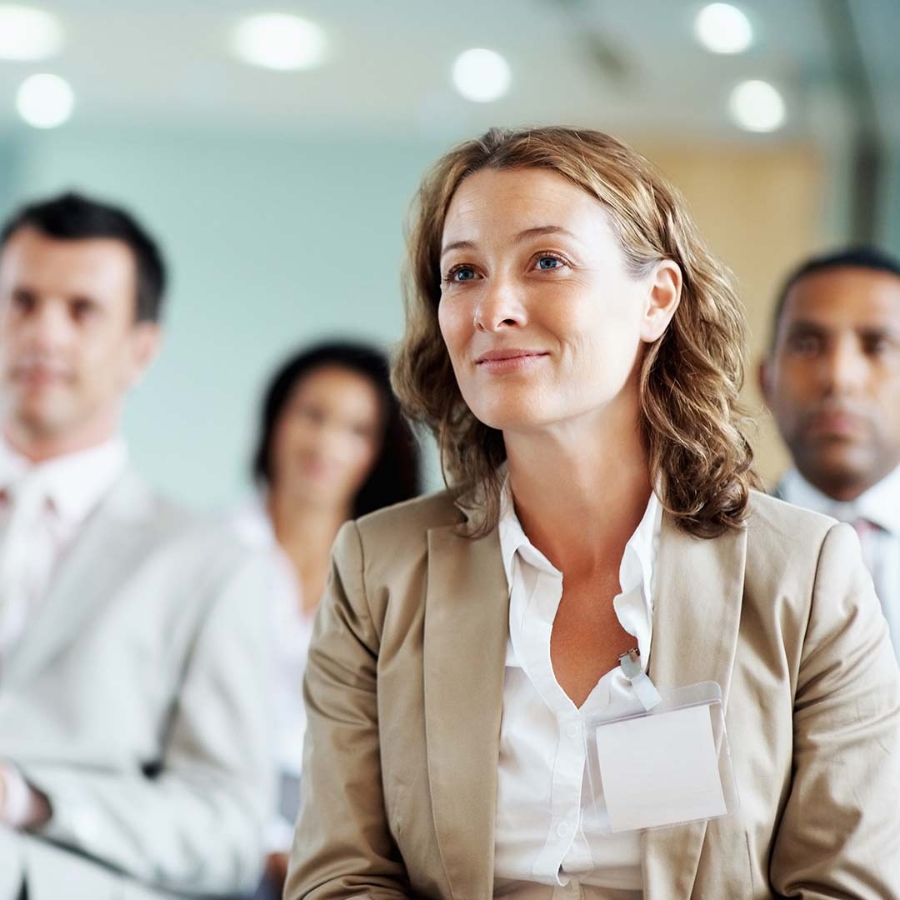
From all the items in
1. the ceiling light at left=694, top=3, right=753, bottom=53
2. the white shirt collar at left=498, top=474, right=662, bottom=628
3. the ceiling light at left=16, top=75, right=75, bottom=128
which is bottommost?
the white shirt collar at left=498, top=474, right=662, bottom=628

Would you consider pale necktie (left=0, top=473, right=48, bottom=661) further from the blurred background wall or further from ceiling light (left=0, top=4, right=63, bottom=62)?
ceiling light (left=0, top=4, right=63, bottom=62)

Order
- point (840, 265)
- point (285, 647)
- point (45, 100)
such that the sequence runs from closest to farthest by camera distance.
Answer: point (840, 265)
point (285, 647)
point (45, 100)

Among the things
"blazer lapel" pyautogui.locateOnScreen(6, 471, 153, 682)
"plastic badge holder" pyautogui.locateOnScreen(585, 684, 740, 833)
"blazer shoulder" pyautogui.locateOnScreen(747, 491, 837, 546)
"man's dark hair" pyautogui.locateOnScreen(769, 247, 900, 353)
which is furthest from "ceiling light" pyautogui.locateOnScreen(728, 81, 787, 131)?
"plastic badge holder" pyautogui.locateOnScreen(585, 684, 740, 833)

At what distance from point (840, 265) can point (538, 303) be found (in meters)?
0.99

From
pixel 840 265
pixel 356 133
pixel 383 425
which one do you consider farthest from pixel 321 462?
pixel 356 133

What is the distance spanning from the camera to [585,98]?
6883 mm

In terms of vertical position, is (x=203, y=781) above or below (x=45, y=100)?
below

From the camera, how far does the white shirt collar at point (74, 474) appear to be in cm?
273

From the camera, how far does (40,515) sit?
2.75 meters

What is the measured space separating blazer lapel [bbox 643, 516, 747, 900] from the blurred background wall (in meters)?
3.55

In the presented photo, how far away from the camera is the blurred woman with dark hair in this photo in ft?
13.0

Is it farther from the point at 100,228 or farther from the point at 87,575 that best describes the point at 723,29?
the point at 87,575

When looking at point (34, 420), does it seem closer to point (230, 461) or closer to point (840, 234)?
point (840, 234)

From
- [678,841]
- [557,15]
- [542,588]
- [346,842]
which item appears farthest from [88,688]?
[557,15]
